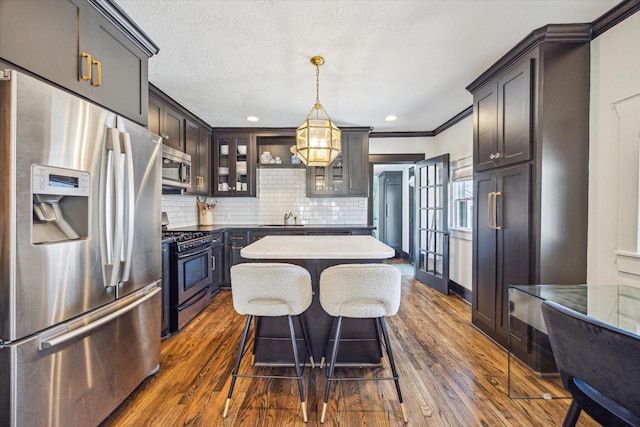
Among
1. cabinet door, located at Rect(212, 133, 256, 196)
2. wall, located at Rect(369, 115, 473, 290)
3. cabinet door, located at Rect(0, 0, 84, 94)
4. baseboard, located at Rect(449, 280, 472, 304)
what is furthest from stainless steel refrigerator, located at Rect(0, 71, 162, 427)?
baseboard, located at Rect(449, 280, 472, 304)

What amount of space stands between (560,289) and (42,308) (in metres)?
2.74

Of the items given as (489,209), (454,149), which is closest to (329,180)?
(454,149)

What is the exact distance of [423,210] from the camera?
4.77 m

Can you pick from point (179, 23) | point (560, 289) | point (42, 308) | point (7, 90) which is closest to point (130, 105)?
point (179, 23)

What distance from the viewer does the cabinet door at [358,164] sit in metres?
4.47

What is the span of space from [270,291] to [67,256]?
98cm

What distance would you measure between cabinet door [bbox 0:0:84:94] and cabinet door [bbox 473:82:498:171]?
306cm

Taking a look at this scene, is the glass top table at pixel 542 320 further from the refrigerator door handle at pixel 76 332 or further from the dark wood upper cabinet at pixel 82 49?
the dark wood upper cabinet at pixel 82 49

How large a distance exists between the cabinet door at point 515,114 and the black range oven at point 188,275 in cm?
312

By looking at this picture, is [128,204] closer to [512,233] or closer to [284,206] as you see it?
[512,233]

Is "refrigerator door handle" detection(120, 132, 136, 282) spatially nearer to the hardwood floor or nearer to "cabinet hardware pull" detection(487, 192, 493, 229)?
the hardwood floor

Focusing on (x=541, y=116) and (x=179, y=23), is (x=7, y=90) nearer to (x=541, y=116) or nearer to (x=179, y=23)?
(x=179, y=23)

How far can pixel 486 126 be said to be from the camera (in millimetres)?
2688

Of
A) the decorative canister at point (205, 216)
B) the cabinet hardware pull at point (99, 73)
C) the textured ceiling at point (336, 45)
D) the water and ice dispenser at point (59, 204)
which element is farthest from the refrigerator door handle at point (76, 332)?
the decorative canister at point (205, 216)
